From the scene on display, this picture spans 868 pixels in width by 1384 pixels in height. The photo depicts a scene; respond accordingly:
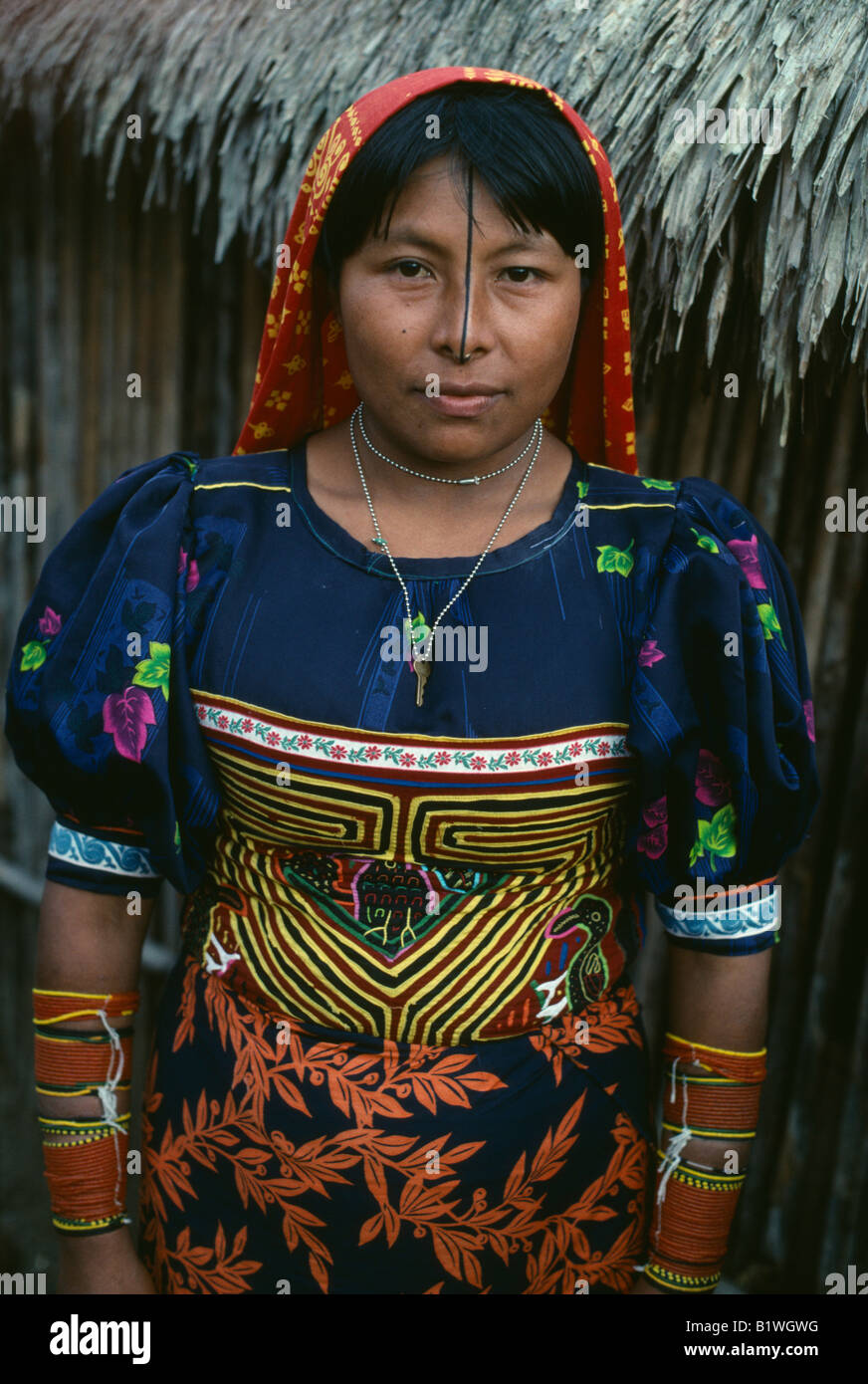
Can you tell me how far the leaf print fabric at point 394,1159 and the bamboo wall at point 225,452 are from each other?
2.35 ft

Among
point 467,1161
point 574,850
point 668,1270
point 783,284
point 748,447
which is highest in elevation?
point 783,284

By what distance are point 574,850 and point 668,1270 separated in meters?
0.59

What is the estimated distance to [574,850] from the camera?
1386mm

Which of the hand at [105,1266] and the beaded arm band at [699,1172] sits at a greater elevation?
the beaded arm band at [699,1172]

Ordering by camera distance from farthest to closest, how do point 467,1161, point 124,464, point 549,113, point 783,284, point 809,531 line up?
point 124,464 < point 809,531 < point 783,284 < point 467,1161 < point 549,113

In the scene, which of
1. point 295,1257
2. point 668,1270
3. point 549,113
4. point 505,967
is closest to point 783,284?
point 549,113

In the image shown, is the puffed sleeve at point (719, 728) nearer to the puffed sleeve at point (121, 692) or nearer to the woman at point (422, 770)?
the woman at point (422, 770)

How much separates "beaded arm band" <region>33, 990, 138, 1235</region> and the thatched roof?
128cm

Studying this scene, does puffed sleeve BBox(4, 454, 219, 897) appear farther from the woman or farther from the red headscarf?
the red headscarf

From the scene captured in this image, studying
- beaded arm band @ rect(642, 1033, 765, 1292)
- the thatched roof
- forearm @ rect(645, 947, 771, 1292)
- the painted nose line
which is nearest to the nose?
the painted nose line

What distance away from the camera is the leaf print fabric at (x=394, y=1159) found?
4.51 ft

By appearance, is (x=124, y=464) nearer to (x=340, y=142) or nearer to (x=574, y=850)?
(x=340, y=142)

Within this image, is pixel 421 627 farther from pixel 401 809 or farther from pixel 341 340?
pixel 341 340

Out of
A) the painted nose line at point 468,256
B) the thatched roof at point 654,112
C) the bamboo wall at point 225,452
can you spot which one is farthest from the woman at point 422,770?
the bamboo wall at point 225,452
